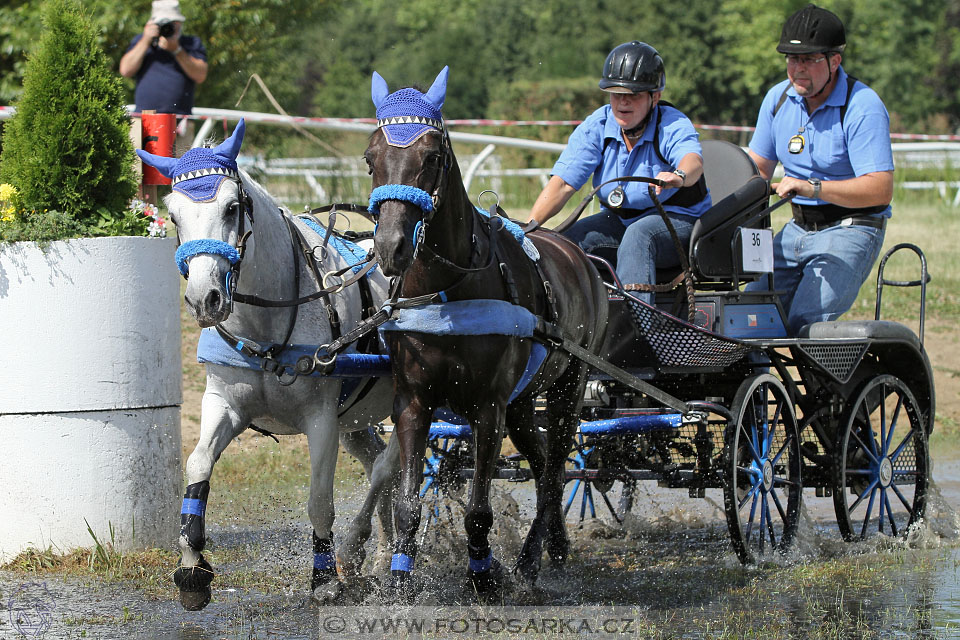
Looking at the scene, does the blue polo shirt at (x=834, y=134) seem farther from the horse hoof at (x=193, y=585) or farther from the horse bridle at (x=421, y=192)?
the horse hoof at (x=193, y=585)

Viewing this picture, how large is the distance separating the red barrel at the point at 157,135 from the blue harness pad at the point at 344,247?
4.09 feet

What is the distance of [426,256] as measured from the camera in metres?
4.81

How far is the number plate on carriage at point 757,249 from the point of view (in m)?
6.41

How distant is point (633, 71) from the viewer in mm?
6340

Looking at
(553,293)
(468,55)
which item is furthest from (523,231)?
(468,55)

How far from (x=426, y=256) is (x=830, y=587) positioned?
254cm

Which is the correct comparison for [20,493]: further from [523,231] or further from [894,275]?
[894,275]

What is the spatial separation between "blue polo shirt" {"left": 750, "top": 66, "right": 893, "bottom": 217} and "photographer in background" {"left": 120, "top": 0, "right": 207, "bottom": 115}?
4.58m

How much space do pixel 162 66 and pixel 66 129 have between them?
3.68 meters

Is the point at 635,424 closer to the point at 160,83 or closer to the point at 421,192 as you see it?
the point at 421,192

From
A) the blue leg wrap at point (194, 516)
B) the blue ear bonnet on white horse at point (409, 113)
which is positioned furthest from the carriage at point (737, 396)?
the blue ear bonnet on white horse at point (409, 113)

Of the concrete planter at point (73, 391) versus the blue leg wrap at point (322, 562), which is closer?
the blue leg wrap at point (322, 562)

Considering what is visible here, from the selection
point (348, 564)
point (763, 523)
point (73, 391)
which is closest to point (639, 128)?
point (763, 523)

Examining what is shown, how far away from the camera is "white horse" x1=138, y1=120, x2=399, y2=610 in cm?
462
